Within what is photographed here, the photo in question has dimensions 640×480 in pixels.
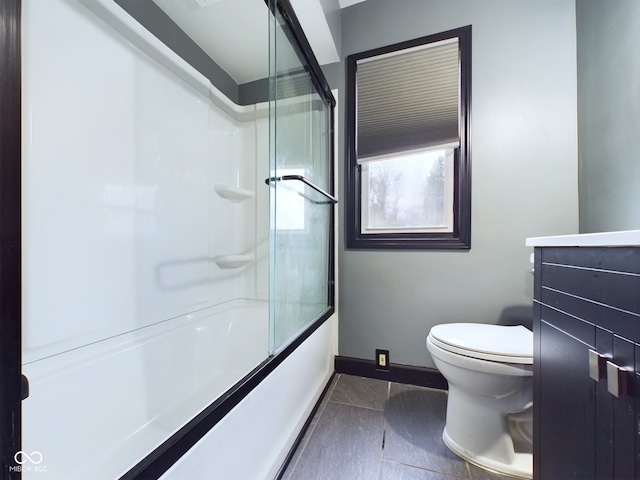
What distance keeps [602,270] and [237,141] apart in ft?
6.50

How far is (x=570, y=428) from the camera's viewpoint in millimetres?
613

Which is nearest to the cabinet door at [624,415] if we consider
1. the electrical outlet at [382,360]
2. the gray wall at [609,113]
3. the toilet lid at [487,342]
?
the toilet lid at [487,342]

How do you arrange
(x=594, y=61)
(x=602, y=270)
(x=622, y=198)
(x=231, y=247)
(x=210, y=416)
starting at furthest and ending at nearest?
(x=231, y=247), (x=594, y=61), (x=622, y=198), (x=210, y=416), (x=602, y=270)

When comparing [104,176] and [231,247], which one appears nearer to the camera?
[104,176]

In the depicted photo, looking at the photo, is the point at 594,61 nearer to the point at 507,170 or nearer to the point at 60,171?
the point at 507,170

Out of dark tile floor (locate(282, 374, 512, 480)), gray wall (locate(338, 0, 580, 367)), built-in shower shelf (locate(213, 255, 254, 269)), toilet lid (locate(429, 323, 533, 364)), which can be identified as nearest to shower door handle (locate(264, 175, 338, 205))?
gray wall (locate(338, 0, 580, 367))

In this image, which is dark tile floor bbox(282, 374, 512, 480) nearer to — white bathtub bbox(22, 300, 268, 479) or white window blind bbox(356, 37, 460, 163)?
white bathtub bbox(22, 300, 268, 479)

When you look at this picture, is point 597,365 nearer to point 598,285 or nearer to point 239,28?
point 598,285

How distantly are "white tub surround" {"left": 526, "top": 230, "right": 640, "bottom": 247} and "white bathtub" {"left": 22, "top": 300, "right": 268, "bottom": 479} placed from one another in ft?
3.38

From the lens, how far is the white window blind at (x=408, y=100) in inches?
61.5

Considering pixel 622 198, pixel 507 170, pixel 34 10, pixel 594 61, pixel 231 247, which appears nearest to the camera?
pixel 34 10

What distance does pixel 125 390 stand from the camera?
44.5 inches

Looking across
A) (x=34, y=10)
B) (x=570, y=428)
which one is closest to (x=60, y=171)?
(x=34, y=10)

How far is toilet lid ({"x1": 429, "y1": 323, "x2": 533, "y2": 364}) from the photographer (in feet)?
3.16
